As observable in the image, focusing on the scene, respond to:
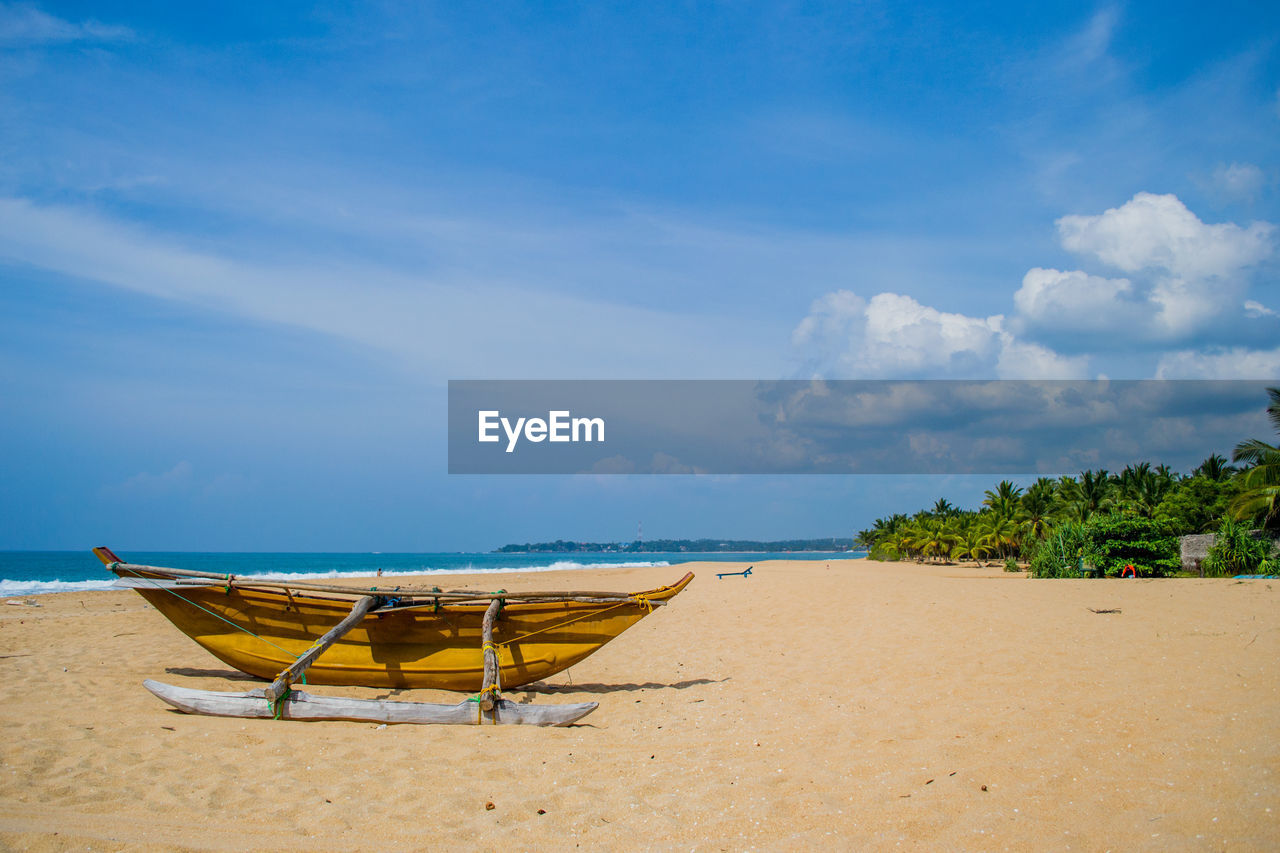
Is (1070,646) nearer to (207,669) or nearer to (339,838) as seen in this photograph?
(339,838)

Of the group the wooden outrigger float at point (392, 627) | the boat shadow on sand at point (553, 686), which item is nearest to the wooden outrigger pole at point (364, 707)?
the wooden outrigger float at point (392, 627)

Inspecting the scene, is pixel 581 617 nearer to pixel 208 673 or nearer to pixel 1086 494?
pixel 208 673

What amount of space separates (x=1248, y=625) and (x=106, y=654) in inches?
677

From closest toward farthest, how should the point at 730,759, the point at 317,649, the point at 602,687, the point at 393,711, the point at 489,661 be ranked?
the point at 730,759
the point at 393,711
the point at 489,661
the point at 317,649
the point at 602,687

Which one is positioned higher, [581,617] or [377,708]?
Answer: [581,617]

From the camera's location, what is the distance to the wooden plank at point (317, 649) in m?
6.51

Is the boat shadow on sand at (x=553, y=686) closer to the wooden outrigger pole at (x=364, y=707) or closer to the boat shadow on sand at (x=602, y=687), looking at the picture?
the boat shadow on sand at (x=602, y=687)

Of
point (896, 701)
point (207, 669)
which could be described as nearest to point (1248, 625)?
point (896, 701)

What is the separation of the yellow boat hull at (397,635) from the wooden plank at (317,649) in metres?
0.18

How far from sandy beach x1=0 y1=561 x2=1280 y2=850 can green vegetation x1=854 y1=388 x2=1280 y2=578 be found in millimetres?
17826

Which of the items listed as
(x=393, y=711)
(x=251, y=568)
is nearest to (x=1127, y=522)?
(x=393, y=711)

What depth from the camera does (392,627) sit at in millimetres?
7918

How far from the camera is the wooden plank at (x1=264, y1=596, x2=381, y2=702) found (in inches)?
256

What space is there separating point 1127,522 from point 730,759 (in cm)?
2616
